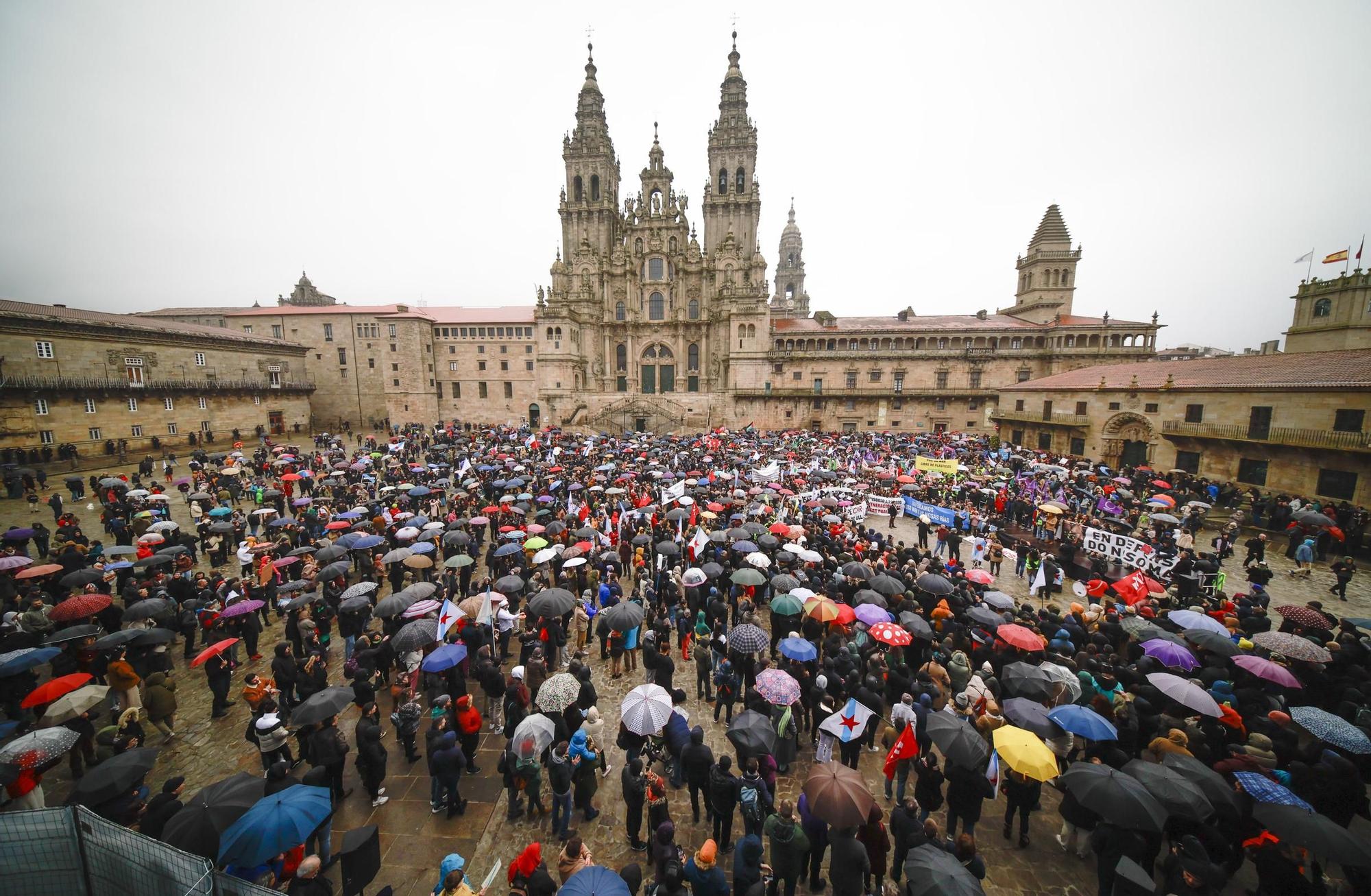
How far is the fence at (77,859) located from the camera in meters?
4.14

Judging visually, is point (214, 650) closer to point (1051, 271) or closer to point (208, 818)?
point (208, 818)

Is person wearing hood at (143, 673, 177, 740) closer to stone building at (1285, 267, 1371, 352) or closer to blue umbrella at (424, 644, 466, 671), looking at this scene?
blue umbrella at (424, 644, 466, 671)

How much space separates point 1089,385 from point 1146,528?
19.0m

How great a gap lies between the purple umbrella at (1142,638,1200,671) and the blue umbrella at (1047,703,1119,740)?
2.55 meters

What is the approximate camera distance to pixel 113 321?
34.1 metres

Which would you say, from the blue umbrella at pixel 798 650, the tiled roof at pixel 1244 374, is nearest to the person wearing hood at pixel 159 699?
the blue umbrella at pixel 798 650

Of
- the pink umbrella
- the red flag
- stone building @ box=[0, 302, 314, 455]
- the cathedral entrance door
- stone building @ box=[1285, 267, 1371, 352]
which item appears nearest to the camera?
the red flag

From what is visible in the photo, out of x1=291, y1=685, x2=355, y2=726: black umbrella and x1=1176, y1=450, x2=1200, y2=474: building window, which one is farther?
x1=1176, y1=450, x2=1200, y2=474: building window

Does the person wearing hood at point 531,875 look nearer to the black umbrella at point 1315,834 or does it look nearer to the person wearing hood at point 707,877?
the person wearing hood at point 707,877

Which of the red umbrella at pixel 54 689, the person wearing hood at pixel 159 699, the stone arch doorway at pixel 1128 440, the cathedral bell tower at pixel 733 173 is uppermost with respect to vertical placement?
the cathedral bell tower at pixel 733 173

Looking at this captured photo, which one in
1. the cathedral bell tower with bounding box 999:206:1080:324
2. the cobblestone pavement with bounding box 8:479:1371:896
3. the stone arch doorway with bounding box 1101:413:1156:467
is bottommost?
the cobblestone pavement with bounding box 8:479:1371:896

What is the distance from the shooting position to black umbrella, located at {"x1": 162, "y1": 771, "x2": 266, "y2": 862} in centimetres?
→ 468

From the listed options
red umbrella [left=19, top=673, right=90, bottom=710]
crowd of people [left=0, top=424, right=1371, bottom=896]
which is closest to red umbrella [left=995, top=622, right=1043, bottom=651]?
crowd of people [left=0, top=424, right=1371, bottom=896]

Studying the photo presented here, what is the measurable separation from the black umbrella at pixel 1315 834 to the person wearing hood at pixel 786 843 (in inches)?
182
